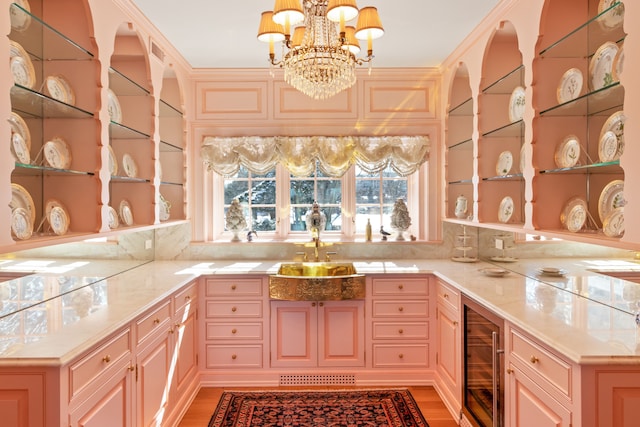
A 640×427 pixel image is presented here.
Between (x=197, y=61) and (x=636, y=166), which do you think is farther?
(x=197, y=61)

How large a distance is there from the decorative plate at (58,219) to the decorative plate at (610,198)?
9.17ft

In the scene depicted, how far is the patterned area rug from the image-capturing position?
283cm

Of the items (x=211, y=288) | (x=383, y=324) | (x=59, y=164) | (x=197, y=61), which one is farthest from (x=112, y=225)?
(x=383, y=324)

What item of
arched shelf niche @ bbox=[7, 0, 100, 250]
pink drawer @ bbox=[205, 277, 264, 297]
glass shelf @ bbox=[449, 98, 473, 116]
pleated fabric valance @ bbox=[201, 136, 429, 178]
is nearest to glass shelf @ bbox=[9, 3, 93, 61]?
arched shelf niche @ bbox=[7, 0, 100, 250]

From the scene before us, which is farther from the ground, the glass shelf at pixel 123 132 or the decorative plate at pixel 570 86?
the decorative plate at pixel 570 86

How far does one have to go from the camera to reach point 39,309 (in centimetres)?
205

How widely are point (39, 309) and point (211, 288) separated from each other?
1.44 metres

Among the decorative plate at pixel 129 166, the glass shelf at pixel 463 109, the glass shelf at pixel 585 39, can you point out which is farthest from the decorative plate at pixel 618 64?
the decorative plate at pixel 129 166

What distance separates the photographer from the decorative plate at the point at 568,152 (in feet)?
7.32

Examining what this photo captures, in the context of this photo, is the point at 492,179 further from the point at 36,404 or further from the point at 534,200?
the point at 36,404

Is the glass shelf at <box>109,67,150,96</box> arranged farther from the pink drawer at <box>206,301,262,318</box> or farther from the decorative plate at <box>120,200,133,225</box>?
the pink drawer at <box>206,301,262,318</box>

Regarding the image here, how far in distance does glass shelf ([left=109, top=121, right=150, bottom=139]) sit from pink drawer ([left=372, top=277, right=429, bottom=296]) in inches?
84.9

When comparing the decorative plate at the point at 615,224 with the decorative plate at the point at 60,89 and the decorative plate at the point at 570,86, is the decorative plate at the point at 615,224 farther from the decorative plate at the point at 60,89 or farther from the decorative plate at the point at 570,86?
the decorative plate at the point at 60,89

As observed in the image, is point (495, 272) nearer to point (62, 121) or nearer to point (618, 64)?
point (618, 64)
